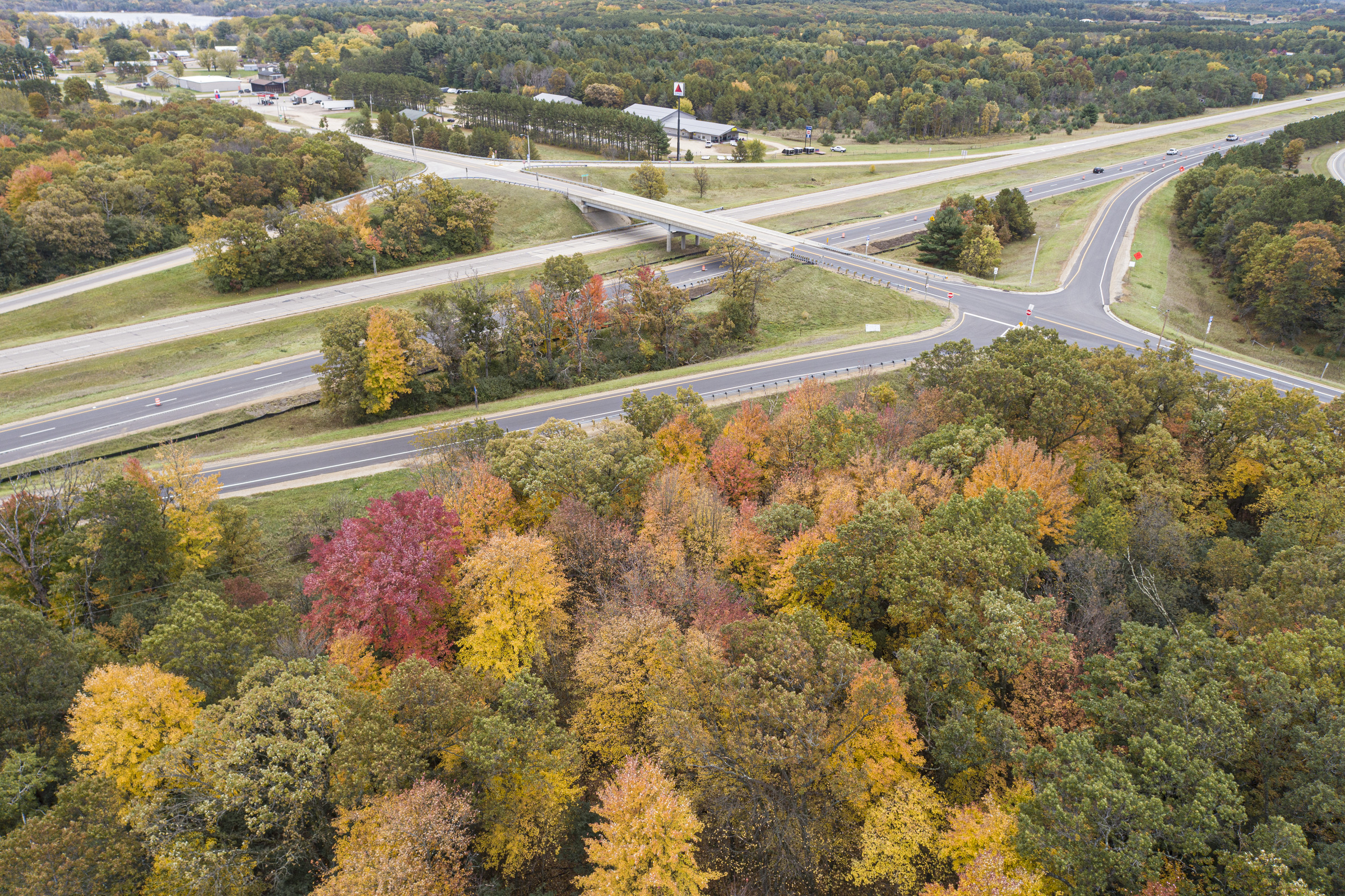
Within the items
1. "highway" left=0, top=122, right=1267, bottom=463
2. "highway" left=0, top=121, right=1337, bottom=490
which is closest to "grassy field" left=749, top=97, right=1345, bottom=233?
"highway" left=0, top=122, right=1267, bottom=463

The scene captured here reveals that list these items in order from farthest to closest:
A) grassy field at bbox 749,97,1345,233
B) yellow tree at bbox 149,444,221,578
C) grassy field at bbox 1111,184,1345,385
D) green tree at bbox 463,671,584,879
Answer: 1. grassy field at bbox 749,97,1345,233
2. grassy field at bbox 1111,184,1345,385
3. yellow tree at bbox 149,444,221,578
4. green tree at bbox 463,671,584,879

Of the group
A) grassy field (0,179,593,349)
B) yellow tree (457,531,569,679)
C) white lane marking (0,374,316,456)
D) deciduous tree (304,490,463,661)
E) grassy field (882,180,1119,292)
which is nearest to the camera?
yellow tree (457,531,569,679)

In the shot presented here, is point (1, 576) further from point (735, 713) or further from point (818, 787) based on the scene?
point (818, 787)

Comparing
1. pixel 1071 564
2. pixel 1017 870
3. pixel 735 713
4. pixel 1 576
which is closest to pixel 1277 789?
pixel 1017 870

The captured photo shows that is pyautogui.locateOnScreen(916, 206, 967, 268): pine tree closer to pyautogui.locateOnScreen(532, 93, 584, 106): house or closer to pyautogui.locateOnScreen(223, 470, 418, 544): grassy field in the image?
pyautogui.locateOnScreen(223, 470, 418, 544): grassy field

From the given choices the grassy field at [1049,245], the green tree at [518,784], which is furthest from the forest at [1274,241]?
the green tree at [518,784]

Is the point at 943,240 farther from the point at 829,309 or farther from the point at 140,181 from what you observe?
the point at 140,181
